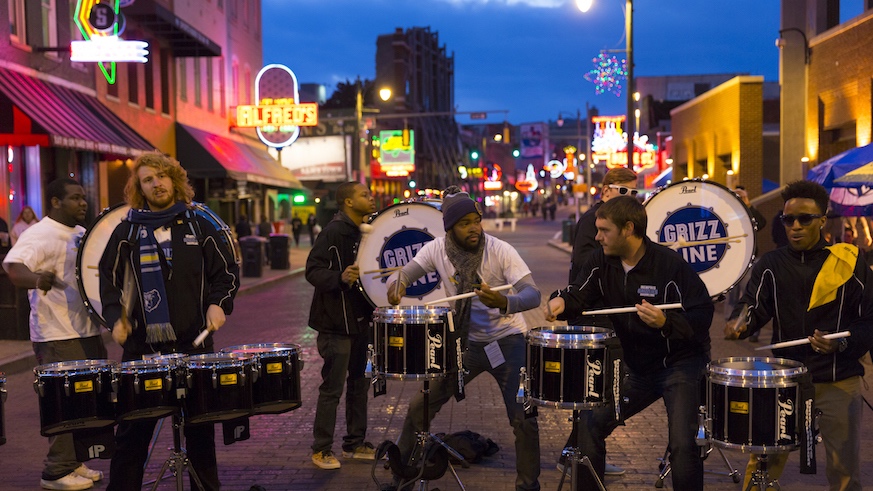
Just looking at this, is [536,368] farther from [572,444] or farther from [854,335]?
[854,335]

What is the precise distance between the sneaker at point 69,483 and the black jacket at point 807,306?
441 centimetres

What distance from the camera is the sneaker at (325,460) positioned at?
7090 mm

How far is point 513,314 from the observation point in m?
6.04

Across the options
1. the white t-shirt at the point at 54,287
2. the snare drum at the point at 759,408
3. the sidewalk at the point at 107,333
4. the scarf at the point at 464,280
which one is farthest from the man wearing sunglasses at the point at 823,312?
the sidewalk at the point at 107,333

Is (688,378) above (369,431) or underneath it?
above

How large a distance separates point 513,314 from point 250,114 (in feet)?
96.7

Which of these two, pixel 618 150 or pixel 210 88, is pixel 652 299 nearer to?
pixel 210 88

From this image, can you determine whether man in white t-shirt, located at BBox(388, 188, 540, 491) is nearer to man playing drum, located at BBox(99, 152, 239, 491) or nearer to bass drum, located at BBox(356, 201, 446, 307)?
bass drum, located at BBox(356, 201, 446, 307)

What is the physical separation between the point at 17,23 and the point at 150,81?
759cm

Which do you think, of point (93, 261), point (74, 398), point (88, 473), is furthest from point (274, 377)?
point (88, 473)

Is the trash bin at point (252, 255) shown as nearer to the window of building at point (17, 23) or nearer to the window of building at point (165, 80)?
the window of building at point (165, 80)

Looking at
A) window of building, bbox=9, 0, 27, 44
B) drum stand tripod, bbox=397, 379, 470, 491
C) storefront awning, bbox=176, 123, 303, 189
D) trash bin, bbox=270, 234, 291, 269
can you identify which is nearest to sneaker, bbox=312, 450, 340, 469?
drum stand tripod, bbox=397, 379, 470, 491

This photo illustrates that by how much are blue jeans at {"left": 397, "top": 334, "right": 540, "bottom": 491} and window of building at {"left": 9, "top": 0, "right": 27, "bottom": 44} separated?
1563 cm

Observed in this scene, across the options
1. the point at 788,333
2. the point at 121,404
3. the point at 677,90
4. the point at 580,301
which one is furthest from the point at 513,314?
the point at 677,90
